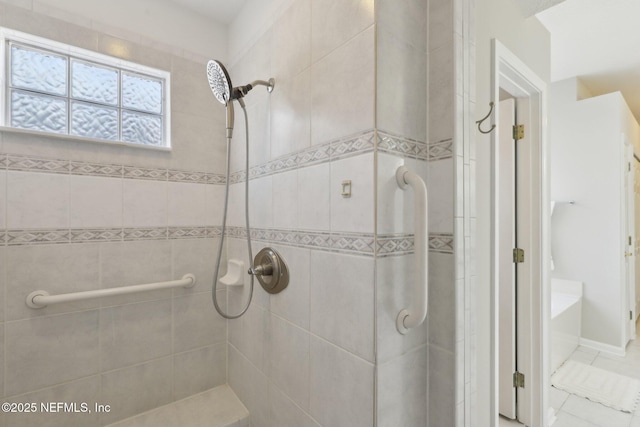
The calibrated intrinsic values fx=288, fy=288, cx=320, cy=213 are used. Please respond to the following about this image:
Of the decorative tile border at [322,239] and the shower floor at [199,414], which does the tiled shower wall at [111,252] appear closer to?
the shower floor at [199,414]

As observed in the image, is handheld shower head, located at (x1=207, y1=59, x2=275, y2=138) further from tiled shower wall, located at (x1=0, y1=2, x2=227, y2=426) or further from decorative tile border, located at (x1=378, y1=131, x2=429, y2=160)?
decorative tile border, located at (x1=378, y1=131, x2=429, y2=160)

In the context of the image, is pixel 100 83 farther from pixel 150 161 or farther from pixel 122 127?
Answer: pixel 150 161

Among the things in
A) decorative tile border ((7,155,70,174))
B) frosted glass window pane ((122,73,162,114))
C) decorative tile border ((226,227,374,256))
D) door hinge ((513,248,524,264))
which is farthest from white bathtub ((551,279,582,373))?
decorative tile border ((7,155,70,174))

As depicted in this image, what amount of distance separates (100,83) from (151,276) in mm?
1009

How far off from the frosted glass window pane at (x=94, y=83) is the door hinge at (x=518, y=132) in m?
2.23

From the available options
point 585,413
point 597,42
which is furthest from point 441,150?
point 597,42

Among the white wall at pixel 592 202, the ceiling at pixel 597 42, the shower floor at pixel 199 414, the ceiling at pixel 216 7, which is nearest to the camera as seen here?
the shower floor at pixel 199 414

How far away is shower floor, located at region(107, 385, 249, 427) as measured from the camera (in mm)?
1427

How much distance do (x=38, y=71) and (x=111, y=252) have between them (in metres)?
0.88

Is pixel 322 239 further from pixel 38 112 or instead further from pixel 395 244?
pixel 38 112

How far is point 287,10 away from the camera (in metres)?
1.21

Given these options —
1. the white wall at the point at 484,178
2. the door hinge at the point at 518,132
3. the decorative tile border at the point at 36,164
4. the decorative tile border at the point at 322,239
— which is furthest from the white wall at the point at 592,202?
the decorative tile border at the point at 36,164

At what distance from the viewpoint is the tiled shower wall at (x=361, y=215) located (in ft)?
2.74

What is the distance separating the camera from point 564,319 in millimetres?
2412
